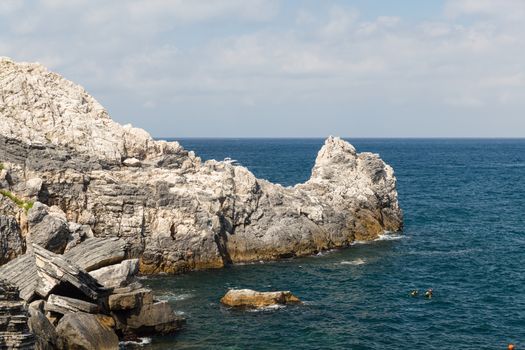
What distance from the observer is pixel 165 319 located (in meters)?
40.8

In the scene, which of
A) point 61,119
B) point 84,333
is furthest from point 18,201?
point 84,333

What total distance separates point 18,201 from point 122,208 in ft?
31.3

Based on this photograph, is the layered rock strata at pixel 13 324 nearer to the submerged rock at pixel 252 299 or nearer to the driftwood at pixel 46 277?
the driftwood at pixel 46 277

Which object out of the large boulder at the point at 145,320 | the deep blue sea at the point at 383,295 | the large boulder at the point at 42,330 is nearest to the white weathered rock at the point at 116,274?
the large boulder at the point at 145,320

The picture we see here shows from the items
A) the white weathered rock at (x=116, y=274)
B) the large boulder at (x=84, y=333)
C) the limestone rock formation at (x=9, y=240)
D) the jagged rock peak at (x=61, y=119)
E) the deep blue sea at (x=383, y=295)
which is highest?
the jagged rock peak at (x=61, y=119)

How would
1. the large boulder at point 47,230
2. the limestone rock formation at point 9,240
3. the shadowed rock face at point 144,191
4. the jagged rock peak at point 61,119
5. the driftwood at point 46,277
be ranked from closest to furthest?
the driftwood at point 46,277 → the limestone rock formation at point 9,240 → the large boulder at point 47,230 → the shadowed rock face at point 144,191 → the jagged rock peak at point 61,119

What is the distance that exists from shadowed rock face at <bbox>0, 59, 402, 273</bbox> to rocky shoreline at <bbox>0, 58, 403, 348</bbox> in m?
0.11

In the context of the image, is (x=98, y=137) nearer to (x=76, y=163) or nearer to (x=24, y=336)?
(x=76, y=163)

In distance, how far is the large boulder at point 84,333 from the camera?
34.6 metres

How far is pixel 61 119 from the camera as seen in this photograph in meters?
60.0

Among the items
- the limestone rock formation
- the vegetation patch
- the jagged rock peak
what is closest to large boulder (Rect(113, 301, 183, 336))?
the limestone rock formation

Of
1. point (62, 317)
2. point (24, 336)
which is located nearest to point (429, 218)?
point (62, 317)

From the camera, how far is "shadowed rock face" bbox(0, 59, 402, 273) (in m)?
55.6

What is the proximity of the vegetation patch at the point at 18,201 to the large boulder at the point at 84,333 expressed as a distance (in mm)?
17121
